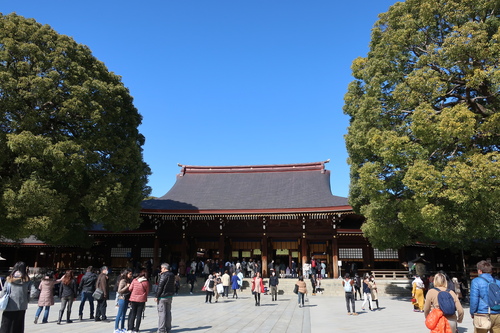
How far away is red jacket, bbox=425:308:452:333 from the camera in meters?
4.86

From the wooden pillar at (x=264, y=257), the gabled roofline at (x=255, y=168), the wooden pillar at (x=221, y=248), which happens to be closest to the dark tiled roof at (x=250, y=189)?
the gabled roofline at (x=255, y=168)

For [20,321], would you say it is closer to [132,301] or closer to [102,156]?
[132,301]

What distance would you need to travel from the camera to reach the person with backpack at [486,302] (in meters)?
5.27

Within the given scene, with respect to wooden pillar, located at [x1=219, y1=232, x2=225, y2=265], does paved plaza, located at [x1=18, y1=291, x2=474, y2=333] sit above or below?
below

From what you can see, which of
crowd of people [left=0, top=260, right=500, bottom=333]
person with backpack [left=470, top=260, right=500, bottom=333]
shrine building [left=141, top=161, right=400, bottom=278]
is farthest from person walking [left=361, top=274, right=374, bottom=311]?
shrine building [left=141, top=161, right=400, bottom=278]

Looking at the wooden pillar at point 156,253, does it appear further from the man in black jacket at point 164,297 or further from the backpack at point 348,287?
the man in black jacket at point 164,297

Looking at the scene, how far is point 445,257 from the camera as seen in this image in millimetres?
25609

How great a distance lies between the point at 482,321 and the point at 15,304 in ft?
24.8

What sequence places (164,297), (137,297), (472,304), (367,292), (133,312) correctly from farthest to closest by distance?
(367,292), (133,312), (137,297), (164,297), (472,304)

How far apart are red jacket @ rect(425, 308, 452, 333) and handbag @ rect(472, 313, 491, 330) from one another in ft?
2.87

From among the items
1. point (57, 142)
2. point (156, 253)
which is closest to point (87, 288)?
point (57, 142)

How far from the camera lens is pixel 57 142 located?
15016mm

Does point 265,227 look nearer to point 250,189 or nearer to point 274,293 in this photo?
point 250,189

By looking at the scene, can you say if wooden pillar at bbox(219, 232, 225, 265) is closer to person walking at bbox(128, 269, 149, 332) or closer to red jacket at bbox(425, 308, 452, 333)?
person walking at bbox(128, 269, 149, 332)
